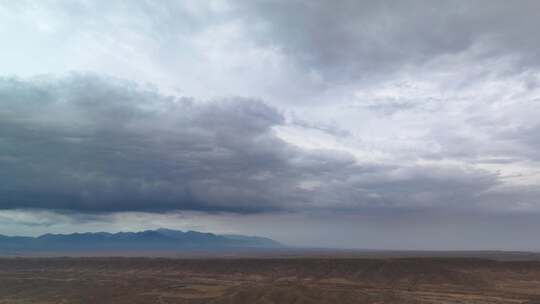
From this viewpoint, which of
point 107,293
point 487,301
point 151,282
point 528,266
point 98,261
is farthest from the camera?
point 98,261

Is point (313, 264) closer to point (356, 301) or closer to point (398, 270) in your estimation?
point (398, 270)

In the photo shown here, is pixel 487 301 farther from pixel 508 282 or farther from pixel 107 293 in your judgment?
pixel 107 293

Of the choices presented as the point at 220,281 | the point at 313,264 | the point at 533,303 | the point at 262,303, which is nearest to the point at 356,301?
the point at 262,303

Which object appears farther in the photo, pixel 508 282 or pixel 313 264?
pixel 313 264

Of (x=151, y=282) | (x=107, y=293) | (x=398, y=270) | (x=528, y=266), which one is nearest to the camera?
(x=107, y=293)

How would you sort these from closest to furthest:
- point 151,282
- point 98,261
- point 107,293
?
1. point 107,293
2. point 151,282
3. point 98,261

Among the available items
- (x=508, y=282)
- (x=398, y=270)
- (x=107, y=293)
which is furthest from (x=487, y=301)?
(x=107, y=293)
